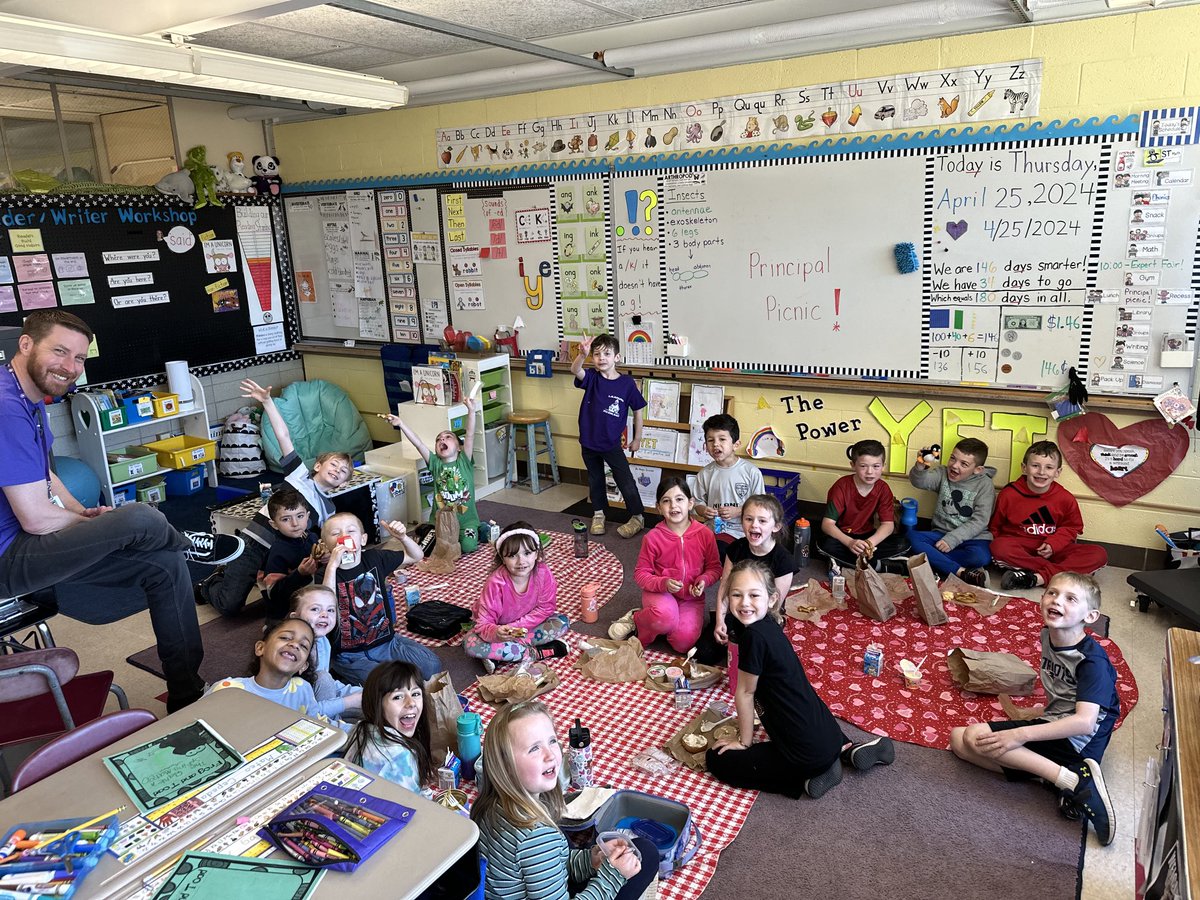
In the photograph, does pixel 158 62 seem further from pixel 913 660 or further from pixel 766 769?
pixel 913 660

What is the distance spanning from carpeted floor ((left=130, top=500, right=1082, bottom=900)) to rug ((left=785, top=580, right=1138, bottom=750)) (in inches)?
8.8

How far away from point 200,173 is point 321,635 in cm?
549

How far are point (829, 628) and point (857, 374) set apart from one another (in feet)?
6.22

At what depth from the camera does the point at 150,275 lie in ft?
23.9

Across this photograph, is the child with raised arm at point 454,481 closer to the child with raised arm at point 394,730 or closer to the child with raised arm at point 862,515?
the child with raised arm at point 862,515

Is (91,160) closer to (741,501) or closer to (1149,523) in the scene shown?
(741,501)

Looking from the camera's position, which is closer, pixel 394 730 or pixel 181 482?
pixel 394 730

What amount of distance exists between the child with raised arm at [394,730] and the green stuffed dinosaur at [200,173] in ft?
20.4

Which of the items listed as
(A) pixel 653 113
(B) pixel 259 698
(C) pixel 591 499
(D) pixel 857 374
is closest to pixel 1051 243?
(D) pixel 857 374

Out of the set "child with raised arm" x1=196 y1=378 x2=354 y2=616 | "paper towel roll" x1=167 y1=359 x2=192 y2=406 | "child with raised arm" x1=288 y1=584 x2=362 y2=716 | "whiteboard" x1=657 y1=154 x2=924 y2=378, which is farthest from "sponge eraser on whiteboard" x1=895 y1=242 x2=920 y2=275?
"paper towel roll" x1=167 y1=359 x2=192 y2=406

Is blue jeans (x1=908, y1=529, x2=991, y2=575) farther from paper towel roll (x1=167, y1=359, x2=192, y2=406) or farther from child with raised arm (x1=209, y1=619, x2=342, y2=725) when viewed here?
paper towel roll (x1=167, y1=359, x2=192, y2=406)

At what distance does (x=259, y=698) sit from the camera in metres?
2.33

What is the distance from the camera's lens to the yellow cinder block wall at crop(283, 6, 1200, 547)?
4.59 metres

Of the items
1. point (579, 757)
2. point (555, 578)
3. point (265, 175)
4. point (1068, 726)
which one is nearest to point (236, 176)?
point (265, 175)
